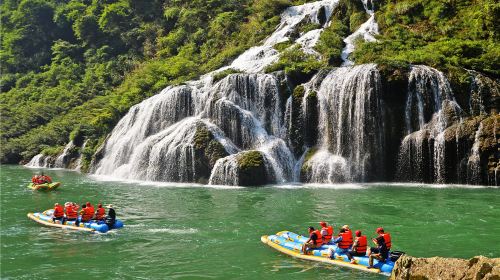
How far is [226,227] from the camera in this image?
20.0 metres

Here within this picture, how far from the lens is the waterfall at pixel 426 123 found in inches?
1217

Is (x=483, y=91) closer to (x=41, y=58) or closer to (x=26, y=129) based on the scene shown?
(x=26, y=129)

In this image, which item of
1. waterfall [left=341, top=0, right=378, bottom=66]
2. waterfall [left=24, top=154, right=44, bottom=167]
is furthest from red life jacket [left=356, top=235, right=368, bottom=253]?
waterfall [left=24, top=154, right=44, bottom=167]

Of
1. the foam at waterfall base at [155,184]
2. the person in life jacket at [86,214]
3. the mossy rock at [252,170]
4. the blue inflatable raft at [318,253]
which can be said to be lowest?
the blue inflatable raft at [318,253]

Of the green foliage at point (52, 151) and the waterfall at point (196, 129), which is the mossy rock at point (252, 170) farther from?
the green foliage at point (52, 151)

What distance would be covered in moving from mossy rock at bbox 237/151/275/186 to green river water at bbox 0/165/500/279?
1.85m

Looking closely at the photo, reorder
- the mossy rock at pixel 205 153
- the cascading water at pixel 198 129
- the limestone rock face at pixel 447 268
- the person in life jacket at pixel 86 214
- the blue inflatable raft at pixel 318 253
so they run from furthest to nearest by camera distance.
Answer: the cascading water at pixel 198 129 < the mossy rock at pixel 205 153 < the person in life jacket at pixel 86 214 < the blue inflatable raft at pixel 318 253 < the limestone rock face at pixel 447 268

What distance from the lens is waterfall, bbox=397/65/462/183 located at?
101ft

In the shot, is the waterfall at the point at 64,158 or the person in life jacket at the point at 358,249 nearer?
the person in life jacket at the point at 358,249

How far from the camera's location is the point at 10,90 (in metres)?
77.1

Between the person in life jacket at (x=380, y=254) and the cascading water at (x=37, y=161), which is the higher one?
the cascading water at (x=37, y=161)

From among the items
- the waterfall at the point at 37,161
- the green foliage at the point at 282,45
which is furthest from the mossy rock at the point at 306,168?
the waterfall at the point at 37,161

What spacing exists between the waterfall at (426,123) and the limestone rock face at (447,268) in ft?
72.1

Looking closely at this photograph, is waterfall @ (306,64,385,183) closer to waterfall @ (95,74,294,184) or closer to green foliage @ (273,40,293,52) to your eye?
waterfall @ (95,74,294,184)
